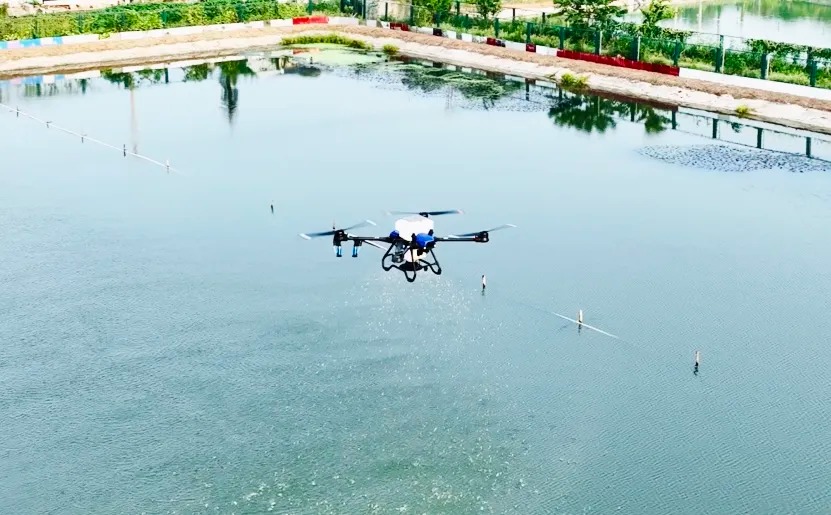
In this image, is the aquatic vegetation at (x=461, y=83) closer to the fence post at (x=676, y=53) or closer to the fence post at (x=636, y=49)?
the fence post at (x=636, y=49)

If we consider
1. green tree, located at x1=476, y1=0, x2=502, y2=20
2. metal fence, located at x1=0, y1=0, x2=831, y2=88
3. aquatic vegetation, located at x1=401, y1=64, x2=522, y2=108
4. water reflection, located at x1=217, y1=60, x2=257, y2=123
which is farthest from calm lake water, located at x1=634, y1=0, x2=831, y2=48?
water reflection, located at x1=217, y1=60, x2=257, y2=123

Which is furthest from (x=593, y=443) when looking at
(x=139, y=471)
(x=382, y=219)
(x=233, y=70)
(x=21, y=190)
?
(x=233, y=70)

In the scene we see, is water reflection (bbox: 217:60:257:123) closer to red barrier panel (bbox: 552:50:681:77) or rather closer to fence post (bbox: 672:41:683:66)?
red barrier panel (bbox: 552:50:681:77)

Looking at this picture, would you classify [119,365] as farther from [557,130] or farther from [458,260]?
[557,130]

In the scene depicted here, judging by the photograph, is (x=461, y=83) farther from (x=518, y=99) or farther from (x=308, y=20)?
(x=308, y=20)

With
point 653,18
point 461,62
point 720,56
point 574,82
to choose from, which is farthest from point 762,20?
point 574,82
